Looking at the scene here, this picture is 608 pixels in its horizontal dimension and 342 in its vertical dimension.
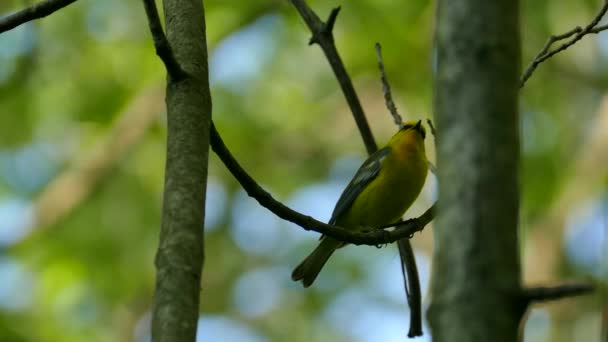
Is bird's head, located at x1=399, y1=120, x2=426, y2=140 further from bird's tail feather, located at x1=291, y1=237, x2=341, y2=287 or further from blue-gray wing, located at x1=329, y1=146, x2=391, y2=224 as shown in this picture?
Answer: bird's tail feather, located at x1=291, y1=237, x2=341, y2=287

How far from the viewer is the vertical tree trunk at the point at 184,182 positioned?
2.32 metres

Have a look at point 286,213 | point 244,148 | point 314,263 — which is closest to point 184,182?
point 286,213

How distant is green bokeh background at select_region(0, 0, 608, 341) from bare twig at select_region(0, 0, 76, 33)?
6.95 m

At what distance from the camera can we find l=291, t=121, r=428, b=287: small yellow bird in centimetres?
750

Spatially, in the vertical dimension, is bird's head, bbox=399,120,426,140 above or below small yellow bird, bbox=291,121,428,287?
above

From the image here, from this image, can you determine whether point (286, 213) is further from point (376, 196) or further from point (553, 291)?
point (376, 196)

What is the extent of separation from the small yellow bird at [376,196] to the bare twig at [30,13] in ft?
14.1

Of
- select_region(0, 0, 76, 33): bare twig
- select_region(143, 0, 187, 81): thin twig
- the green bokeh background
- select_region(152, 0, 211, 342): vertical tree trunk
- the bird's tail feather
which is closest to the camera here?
select_region(152, 0, 211, 342): vertical tree trunk

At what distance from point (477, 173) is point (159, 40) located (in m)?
1.51

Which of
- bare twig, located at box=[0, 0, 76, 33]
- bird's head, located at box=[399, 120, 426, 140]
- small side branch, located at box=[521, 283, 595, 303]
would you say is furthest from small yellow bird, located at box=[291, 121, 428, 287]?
small side branch, located at box=[521, 283, 595, 303]

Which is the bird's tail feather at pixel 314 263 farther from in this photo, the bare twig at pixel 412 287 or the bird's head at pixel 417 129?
the bare twig at pixel 412 287

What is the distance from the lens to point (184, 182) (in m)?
2.73

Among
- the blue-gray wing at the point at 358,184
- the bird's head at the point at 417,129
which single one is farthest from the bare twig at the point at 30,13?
the bird's head at the point at 417,129

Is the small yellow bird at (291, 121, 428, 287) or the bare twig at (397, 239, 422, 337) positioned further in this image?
the small yellow bird at (291, 121, 428, 287)
